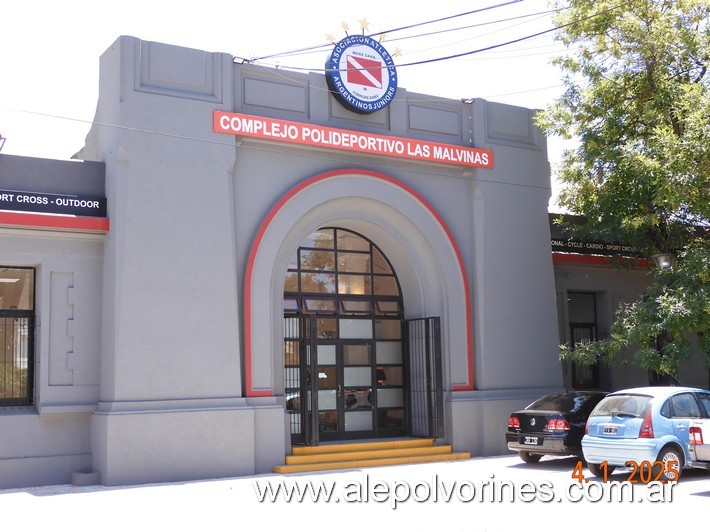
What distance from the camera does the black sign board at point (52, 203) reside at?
15.4 meters

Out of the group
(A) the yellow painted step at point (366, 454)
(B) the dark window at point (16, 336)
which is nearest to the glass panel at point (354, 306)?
(A) the yellow painted step at point (366, 454)

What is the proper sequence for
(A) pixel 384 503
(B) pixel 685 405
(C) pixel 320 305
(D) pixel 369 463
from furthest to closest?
(C) pixel 320 305, (D) pixel 369 463, (B) pixel 685 405, (A) pixel 384 503

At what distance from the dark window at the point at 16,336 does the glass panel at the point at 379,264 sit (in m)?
7.46

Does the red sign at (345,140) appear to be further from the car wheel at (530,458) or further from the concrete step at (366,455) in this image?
the car wheel at (530,458)

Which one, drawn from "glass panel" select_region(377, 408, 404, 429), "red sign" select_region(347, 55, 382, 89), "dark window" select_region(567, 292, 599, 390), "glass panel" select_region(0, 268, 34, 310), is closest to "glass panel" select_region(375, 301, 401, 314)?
"glass panel" select_region(377, 408, 404, 429)

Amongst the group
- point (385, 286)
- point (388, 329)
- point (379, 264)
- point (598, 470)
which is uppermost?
point (379, 264)

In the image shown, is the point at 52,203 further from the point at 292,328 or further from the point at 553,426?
the point at 553,426

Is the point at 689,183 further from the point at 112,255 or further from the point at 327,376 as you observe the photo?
the point at 112,255

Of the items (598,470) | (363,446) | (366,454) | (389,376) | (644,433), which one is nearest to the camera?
(644,433)

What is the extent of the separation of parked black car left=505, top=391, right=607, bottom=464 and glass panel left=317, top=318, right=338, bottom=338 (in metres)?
4.35

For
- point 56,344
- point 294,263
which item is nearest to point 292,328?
point 294,263

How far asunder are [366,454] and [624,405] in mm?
5401

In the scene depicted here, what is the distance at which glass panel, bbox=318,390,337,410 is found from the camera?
18656 mm

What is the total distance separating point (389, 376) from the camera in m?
19.7
